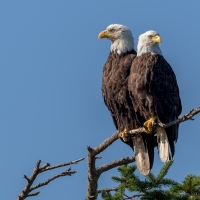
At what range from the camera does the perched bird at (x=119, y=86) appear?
664 cm

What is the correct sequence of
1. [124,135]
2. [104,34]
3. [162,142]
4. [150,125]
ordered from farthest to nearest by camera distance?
[104,34]
[124,135]
[162,142]
[150,125]

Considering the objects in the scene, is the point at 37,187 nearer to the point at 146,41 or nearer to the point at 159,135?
the point at 159,135

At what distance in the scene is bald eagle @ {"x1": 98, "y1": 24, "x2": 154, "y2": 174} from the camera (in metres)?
6.63

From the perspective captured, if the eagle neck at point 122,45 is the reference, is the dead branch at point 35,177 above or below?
below

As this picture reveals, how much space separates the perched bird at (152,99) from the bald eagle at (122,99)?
0.5 inches

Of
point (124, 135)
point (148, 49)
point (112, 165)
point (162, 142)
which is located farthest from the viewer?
point (148, 49)

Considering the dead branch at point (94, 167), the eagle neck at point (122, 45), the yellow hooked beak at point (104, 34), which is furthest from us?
the yellow hooked beak at point (104, 34)

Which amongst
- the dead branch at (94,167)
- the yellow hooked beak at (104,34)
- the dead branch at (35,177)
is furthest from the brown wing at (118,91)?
the dead branch at (35,177)

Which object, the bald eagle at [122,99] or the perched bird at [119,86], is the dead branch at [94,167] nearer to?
the bald eagle at [122,99]

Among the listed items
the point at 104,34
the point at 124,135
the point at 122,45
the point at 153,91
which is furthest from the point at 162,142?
the point at 104,34

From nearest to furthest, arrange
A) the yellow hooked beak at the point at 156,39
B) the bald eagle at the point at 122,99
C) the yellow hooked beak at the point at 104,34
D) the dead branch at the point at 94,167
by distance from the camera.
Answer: the dead branch at the point at 94,167
the bald eagle at the point at 122,99
the yellow hooked beak at the point at 156,39
the yellow hooked beak at the point at 104,34

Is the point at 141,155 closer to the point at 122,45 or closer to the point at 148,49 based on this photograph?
the point at 148,49

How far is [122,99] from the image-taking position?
260 inches

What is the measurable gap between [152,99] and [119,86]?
399 mm
